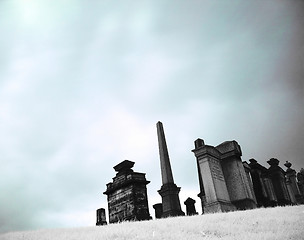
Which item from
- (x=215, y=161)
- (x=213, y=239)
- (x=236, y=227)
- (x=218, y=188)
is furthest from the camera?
(x=215, y=161)

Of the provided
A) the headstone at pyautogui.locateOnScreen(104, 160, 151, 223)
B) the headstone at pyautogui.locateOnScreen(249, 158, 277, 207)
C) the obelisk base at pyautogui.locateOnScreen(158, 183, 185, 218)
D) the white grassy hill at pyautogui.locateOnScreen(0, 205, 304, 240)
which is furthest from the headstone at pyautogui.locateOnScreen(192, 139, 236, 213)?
the white grassy hill at pyautogui.locateOnScreen(0, 205, 304, 240)

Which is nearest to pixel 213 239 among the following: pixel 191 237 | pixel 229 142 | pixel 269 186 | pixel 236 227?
pixel 191 237

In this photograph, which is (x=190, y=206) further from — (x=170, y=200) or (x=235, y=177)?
(x=235, y=177)

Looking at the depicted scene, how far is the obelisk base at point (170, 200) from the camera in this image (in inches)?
420

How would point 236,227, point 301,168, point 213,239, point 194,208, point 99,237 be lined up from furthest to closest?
point 301,168 < point 194,208 < point 236,227 < point 99,237 < point 213,239

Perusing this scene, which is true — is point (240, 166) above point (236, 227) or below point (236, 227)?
above

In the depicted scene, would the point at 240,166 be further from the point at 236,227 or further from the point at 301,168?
the point at 301,168

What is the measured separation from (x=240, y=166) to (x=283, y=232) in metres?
6.34

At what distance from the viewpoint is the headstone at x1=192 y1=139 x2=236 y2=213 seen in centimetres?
906

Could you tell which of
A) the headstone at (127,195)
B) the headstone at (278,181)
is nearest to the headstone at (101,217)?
the headstone at (127,195)

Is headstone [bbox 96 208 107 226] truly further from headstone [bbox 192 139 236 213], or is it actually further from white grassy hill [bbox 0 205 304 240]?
white grassy hill [bbox 0 205 304 240]

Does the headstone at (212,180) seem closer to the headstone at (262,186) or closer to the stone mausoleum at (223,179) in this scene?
the stone mausoleum at (223,179)

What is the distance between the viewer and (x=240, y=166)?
34.9 ft

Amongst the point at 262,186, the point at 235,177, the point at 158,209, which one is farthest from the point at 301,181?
the point at 158,209
